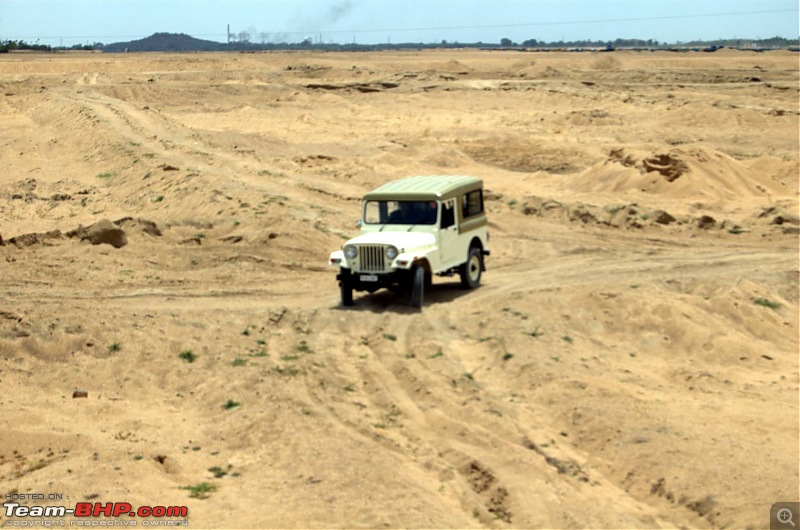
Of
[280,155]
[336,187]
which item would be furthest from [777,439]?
[280,155]

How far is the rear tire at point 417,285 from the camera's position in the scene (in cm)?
1802

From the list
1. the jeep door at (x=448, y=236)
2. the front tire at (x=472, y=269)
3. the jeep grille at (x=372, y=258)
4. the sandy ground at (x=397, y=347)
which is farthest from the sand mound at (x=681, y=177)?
the jeep grille at (x=372, y=258)

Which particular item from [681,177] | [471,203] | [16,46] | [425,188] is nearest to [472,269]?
[471,203]

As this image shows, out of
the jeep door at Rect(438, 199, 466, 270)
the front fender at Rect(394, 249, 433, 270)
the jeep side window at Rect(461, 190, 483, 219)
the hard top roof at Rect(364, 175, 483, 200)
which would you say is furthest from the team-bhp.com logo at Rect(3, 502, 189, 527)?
the jeep side window at Rect(461, 190, 483, 219)

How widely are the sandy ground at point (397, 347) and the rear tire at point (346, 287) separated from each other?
0.29 m

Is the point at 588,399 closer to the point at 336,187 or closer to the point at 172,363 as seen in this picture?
the point at 172,363

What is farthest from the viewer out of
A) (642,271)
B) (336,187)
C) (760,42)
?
(760,42)

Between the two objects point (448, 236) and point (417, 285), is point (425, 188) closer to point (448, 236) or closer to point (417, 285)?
point (448, 236)

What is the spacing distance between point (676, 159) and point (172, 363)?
65.6 ft

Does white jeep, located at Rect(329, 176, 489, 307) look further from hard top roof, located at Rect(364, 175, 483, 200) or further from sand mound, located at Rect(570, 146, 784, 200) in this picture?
sand mound, located at Rect(570, 146, 784, 200)

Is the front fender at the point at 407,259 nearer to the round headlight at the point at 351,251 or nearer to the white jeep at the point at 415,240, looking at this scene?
the white jeep at the point at 415,240

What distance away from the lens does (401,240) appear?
18344 millimetres

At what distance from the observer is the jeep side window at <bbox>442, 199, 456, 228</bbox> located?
1891 cm

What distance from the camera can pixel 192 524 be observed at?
10156mm
